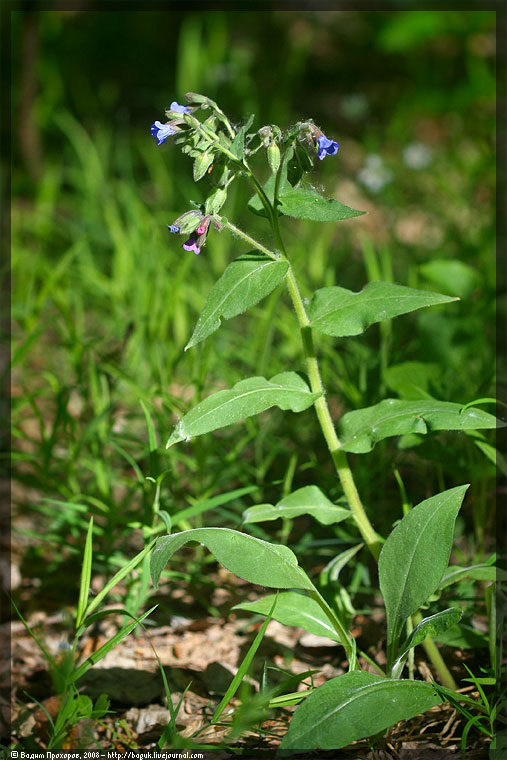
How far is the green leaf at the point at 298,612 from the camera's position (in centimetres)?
160

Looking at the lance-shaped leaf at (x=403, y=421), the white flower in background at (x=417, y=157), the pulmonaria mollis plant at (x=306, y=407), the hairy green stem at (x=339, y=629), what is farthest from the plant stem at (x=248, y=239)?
the white flower in background at (x=417, y=157)

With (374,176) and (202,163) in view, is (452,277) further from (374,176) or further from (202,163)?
(202,163)

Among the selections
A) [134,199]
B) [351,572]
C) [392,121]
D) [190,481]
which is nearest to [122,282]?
[134,199]

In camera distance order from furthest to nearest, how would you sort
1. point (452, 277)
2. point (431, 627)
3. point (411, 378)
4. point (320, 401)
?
1. point (452, 277)
2. point (411, 378)
3. point (320, 401)
4. point (431, 627)

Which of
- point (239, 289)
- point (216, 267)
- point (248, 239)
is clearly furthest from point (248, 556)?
point (216, 267)

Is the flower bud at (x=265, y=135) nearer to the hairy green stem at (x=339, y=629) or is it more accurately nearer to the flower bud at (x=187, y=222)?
the flower bud at (x=187, y=222)

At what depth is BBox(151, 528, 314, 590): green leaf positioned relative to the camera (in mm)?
1460

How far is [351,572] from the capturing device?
211 centimetres

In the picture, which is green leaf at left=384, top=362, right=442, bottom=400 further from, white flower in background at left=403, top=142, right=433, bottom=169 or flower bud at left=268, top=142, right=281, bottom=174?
white flower in background at left=403, top=142, right=433, bottom=169

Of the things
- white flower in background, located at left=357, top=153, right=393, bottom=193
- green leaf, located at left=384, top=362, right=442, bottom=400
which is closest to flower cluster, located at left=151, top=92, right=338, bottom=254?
green leaf, located at left=384, top=362, right=442, bottom=400

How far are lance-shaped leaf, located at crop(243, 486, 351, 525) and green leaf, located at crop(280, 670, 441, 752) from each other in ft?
1.18

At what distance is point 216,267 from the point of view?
3219mm

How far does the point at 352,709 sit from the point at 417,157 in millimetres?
3387

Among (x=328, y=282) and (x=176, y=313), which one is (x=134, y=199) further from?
(x=328, y=282)
